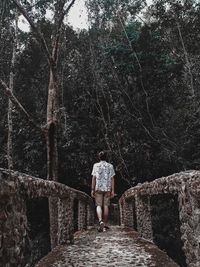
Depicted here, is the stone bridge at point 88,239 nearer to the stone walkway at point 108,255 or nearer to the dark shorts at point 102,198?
the stone walkway at point 108,255

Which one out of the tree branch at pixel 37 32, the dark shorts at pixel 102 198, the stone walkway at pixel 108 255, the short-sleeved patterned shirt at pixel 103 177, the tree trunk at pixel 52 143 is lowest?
the stone walkway at pixel 108 255

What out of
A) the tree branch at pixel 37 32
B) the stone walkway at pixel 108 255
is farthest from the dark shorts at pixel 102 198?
the tree branch at pixel 37 32

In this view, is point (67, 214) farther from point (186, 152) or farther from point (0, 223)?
point (186, 152)

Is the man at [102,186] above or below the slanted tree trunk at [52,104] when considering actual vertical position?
below

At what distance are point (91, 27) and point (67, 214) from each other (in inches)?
526

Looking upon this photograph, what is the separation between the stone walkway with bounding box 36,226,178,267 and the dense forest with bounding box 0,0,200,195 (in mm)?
10456

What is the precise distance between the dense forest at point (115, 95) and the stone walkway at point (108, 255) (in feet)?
34.3

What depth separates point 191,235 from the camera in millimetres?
2721

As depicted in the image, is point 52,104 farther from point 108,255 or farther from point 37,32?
point 108,255

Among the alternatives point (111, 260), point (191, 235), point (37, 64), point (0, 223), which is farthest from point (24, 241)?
point (37, 64)

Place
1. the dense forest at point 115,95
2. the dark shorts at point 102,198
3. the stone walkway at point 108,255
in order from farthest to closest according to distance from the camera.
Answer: the dense forest at point 115,95 < the dark shorts at point 102,198 < the stone walkway at point 108,255

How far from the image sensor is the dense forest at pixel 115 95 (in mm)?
16500

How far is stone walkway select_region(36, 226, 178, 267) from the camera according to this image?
157 inches

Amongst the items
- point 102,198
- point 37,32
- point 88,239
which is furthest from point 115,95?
point 88,239
